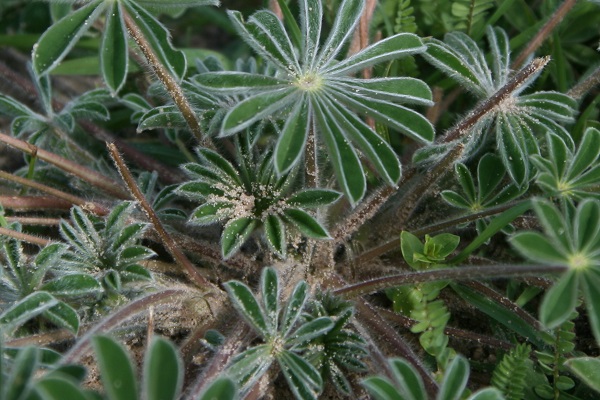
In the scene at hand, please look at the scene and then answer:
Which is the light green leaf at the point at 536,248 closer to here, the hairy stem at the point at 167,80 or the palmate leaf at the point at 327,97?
the palmate leaf at the point at 327,97

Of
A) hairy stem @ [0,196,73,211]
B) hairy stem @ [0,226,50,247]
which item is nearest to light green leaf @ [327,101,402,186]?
hairy stem @ [0,226,50,247]

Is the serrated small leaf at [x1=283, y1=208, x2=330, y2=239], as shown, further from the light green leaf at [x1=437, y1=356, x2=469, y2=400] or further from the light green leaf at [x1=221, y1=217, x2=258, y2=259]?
the light green leaf at [x1=437, y1=356, x2=469, y2=400]

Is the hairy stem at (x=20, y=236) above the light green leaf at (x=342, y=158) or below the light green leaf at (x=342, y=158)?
below

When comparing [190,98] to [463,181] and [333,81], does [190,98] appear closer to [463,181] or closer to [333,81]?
[333,81]

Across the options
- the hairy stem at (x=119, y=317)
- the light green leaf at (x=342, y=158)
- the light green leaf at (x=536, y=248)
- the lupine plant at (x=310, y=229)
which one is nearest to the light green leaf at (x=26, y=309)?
the lupine plant at (x=310, y=229)

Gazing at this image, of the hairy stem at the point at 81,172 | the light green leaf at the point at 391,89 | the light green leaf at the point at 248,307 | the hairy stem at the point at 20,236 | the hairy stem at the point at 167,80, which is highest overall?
the light green leaf at the point at 391,89

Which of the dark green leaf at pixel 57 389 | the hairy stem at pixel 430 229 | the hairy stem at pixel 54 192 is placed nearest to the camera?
the dark green leaf at pixel 57 389

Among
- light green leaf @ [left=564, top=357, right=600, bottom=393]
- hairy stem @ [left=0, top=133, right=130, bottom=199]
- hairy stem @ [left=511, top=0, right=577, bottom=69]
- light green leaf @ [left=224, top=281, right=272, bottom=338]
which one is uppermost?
hairy stem @ [left=511, top=0, right=577, bottom=69]
